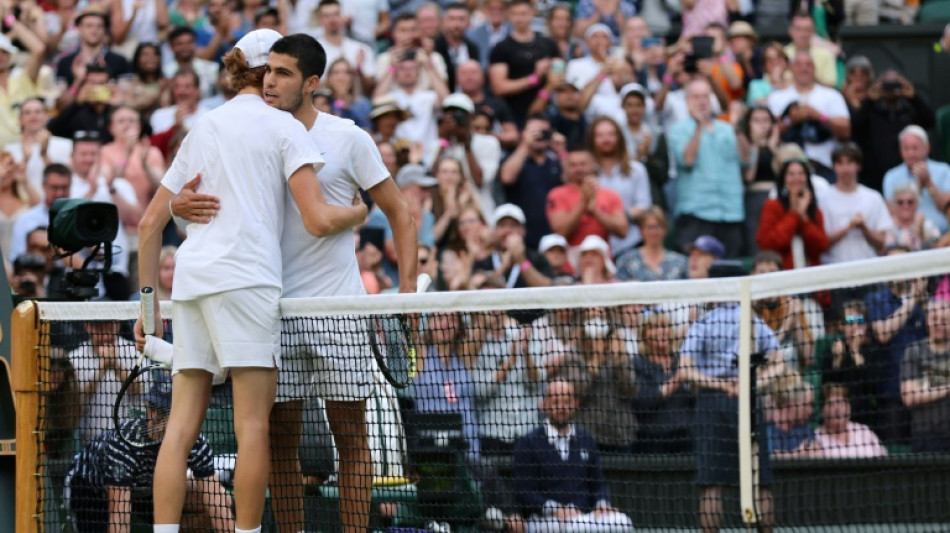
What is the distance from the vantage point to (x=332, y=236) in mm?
6457

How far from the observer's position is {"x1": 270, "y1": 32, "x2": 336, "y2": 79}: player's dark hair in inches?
249

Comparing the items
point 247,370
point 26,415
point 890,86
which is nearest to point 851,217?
point 890,86

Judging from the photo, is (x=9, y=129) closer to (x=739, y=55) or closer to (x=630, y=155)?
(x=630, y=155)

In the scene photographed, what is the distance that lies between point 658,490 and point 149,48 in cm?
752

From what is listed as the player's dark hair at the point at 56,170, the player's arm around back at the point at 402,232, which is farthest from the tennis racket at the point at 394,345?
the player's dark hair at the point at 56,170

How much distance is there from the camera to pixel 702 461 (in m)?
7.79

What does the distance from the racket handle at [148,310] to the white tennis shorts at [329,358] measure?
1.81 feet

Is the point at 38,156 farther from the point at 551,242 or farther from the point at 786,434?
the point at 786,434

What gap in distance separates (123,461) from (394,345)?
1621 mm

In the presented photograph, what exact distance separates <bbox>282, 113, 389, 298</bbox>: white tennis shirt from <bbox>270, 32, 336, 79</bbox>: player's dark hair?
30 centimetres

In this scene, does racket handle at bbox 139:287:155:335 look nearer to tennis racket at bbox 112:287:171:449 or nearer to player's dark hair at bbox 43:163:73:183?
tennis racket at bbox 112:287:171:449

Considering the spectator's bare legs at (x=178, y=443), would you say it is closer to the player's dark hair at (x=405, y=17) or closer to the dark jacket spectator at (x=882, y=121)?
the player's dark hair at (x=405, y=17)

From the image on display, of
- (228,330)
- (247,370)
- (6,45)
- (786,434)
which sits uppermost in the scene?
(6,45)

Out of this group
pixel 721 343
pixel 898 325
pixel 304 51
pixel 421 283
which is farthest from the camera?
pixel 721 343
